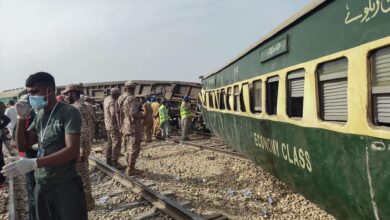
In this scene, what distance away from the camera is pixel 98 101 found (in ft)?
70.0

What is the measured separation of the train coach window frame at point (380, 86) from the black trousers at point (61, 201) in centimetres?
257

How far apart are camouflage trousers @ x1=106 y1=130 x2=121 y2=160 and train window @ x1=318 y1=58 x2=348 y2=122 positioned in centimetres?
607

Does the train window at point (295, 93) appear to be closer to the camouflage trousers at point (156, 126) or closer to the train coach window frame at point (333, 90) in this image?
the train coach window frame at point (333, 90)

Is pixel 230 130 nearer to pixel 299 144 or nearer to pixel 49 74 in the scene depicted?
pixel 299 144

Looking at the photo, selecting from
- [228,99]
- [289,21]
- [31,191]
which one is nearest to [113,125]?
[228,99]

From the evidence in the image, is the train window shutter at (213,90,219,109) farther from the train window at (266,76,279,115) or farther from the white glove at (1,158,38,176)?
the white glove at (1,158,38,176)

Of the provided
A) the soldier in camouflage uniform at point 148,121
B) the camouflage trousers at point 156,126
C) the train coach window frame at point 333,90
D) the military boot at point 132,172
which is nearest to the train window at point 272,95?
the train coach window frame at point 333,90

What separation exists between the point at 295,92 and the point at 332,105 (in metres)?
1.02

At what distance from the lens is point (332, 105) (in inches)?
153

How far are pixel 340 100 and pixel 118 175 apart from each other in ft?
18.1

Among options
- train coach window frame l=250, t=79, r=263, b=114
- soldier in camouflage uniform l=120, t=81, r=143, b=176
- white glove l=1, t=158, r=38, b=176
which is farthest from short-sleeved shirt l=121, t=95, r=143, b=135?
white glove l=1, t=158, r=38, b=176

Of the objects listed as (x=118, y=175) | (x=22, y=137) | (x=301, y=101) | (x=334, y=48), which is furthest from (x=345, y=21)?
(x=118, y=175)

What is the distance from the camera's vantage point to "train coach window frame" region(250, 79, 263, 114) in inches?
258

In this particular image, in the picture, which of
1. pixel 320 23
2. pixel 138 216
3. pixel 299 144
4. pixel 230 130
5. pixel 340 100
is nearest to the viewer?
pixel 340 100
